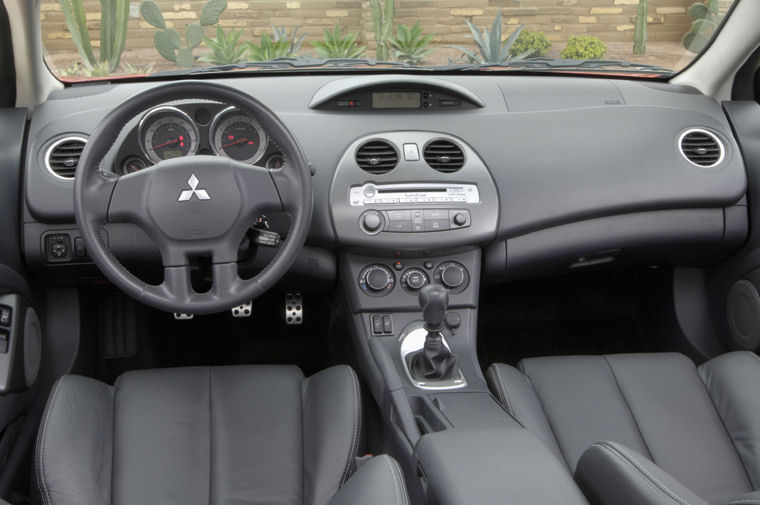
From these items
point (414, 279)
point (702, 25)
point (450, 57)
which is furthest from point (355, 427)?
point (702, 25)

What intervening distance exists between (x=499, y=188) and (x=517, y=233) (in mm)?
142

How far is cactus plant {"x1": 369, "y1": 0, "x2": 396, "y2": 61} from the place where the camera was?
2570 millimetres

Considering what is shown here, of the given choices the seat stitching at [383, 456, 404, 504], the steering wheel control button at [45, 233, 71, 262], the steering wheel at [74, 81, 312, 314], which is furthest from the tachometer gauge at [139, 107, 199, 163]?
the seat stitching at [383, 456, 404, 504]

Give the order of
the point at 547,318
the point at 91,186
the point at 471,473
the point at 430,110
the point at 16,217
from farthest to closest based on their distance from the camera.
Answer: the point at 547,318 → the point at 430,110 → the point at 16,217 → the point at 91,186 → the point at 471,473

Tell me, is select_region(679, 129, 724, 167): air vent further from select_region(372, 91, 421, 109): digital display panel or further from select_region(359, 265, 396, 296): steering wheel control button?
select_region(359, 265, 396, 296): steering wheel control button

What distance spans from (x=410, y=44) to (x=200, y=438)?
1.51 meters

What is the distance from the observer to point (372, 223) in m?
2.06

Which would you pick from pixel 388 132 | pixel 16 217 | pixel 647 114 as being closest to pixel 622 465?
pixel 388 132

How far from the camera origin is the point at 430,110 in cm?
225

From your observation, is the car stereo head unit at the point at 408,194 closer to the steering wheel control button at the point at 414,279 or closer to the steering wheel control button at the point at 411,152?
the steering wheel control button at the point at 411,152

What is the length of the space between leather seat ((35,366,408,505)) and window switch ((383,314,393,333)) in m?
0.25

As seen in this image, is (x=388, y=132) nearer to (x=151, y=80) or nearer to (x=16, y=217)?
(x=151, y=80)

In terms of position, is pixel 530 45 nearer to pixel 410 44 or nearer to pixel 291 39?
pixel 410 44

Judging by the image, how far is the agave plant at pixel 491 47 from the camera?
2.51 m
